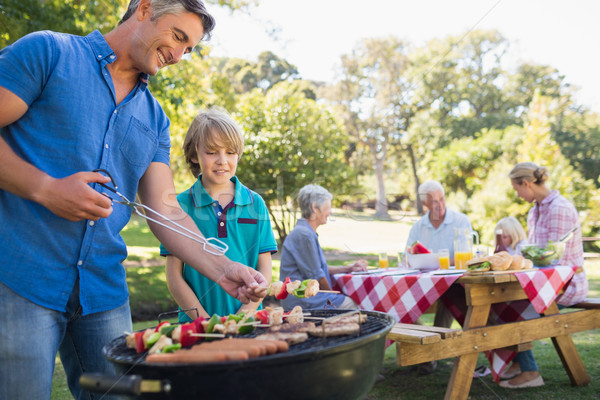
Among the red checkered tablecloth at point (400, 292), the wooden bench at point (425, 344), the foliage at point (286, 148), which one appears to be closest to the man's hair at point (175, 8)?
the wooden bench at point (425, 344)

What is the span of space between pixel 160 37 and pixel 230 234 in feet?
3.38

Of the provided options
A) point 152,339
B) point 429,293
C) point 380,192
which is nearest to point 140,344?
point 152,339

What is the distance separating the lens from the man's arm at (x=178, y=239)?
1.94 meters

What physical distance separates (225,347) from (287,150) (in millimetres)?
9217

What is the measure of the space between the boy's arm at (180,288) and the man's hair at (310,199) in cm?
219

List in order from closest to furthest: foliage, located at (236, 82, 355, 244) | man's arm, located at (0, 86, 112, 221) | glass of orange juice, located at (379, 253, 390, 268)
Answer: man's arm, located at (0, 86, 112, 221), glass of orange juice, located at (379, 253, 390, 268), foliage, located at (236, 82, 355, 244)

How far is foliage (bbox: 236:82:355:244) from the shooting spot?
410 inches

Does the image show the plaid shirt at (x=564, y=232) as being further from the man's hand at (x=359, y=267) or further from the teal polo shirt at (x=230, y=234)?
the teal polo shirt at (x=230, y=234)

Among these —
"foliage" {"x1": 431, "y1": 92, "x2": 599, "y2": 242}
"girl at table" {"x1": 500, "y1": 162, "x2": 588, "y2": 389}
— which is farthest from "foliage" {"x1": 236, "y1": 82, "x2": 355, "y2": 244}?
"girl at table" {"x1": 500, "y1": 162, "x2": 588, "y2": 389}

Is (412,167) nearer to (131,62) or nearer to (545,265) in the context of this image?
(545,265)

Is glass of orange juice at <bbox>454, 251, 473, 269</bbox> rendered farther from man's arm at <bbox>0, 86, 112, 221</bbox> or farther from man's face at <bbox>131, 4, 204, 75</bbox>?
man's arm at <bbox>0, 86, 112, 221</bbox>

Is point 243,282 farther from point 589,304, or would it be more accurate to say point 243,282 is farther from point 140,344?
point 589,304

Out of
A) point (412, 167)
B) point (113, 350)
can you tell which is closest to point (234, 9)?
point (113, 350)

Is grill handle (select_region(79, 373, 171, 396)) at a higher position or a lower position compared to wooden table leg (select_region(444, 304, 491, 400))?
higher
